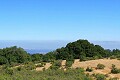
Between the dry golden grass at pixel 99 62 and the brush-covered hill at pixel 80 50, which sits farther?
the brush-covered hill at pixel 80 50

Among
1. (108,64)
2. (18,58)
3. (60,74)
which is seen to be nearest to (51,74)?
(60,74)

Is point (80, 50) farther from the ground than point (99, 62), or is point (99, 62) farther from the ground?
point (80, 50)

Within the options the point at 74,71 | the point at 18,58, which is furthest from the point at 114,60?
the point at 18,58

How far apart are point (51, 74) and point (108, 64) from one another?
8.71m

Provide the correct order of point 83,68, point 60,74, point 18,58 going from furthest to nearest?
point 18,58 < point 83,68 < point 60,74

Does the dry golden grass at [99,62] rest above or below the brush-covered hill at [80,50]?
below

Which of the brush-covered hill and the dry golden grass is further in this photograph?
the brush-covered hill

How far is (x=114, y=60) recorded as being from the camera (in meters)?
45.1

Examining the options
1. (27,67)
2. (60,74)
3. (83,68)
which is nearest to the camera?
(60,74)

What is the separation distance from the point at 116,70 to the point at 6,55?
2607 centimetres

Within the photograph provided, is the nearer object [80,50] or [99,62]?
[99,62]

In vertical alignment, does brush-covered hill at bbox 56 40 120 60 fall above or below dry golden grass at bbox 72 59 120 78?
above

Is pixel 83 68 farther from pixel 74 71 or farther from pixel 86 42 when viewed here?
pixel 86 42

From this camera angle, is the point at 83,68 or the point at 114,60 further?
the point at 114,60
